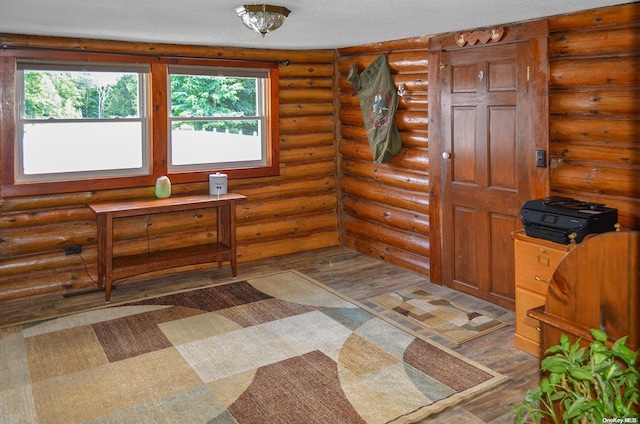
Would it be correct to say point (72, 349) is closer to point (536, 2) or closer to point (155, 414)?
point (155, 414)

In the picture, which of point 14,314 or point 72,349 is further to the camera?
point 14,314

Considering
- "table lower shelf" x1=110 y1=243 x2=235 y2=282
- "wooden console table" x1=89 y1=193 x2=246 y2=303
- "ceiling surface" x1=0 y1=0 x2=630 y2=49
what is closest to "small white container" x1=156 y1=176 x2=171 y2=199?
"wooden console table" x1=89 y1=193 x2=246 y2=303

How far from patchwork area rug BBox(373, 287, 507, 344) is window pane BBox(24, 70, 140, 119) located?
129 inches

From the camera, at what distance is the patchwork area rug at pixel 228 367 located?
10.7 feet

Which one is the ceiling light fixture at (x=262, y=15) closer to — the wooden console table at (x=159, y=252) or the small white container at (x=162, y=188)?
the wooden console table at (x=159, y=252)

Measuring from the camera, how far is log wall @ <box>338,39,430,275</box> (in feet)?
18.9

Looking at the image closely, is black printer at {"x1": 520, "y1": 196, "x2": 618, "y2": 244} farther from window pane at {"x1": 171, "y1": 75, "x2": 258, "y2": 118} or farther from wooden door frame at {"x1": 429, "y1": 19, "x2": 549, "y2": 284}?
window pane at {"x1": 171, "y1": 75, "x2": 258, "y2": 118}

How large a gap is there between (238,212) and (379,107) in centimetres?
203

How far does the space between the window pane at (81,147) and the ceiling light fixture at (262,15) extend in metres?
2.41

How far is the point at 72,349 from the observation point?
4125 millimetres

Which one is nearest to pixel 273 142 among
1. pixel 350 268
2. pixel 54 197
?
pixel 350 268

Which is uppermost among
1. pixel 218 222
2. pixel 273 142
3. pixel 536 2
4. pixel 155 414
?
pixel 536 2

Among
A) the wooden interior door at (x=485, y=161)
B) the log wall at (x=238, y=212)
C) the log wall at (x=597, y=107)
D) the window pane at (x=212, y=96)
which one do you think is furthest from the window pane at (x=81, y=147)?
the log wall at (x=597, y=107)

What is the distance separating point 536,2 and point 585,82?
0.76 metres
